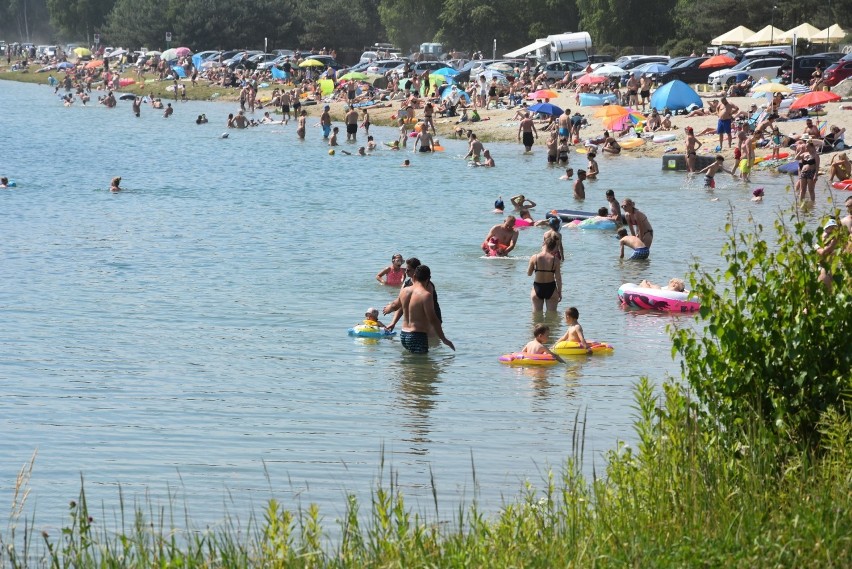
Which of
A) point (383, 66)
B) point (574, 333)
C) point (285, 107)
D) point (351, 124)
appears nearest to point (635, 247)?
point (574, 333)

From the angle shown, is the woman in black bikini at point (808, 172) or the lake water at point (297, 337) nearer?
the lake water at point (297, 337)

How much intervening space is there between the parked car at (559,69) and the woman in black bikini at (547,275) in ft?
126

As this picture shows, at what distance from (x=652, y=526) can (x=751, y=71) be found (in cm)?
4085

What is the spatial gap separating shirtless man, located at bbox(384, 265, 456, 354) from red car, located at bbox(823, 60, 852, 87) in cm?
3004

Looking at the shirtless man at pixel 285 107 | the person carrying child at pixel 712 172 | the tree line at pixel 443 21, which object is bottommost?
the person carrying child at pixel 712 172

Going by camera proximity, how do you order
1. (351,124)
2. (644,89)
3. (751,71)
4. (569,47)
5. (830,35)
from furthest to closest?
(569,47) → (830,35) → (351,124) → (751,71) → (644,89)

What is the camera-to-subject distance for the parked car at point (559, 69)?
2114 inches

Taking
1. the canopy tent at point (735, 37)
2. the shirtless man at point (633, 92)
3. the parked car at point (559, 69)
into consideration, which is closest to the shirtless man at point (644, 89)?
the shirtless man at point (633, 92)

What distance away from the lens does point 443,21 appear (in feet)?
234

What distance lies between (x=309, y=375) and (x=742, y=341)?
276 inches

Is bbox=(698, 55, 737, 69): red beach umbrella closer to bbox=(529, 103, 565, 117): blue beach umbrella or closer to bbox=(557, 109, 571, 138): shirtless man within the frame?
bbox=(529, 103, 565, 117): blue beach umbrella

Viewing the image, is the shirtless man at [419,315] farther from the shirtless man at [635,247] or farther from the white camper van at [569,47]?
the white camper van at [569,47]

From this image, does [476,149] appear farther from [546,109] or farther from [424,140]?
[546,109]

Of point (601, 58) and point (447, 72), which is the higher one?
A: point (601, 58)
